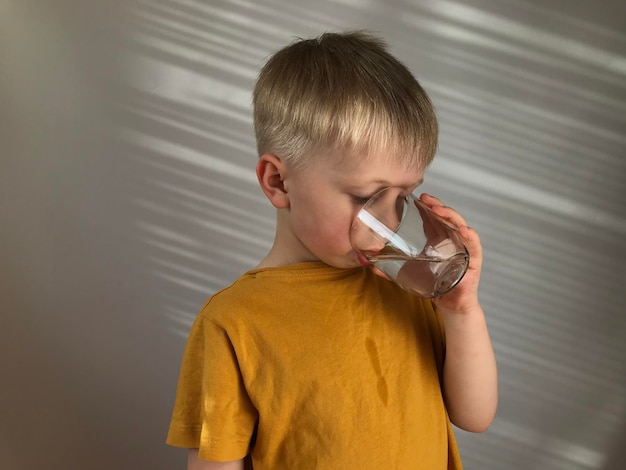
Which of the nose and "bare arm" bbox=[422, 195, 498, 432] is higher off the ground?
the nose

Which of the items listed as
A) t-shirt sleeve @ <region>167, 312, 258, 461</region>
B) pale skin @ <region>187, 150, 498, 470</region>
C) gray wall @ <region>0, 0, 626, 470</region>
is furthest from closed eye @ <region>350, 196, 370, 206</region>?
gray wall @ <region>0, 0, 626, 470</region>

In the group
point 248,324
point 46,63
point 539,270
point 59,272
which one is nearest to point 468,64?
point 539,270

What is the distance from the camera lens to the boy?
74 centimetres

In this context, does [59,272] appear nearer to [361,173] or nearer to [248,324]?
[248,324]

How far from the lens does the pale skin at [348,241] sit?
74 cm

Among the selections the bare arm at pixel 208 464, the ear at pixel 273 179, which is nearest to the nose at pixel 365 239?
the ear at pixel 273 179

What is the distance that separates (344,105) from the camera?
73 cm

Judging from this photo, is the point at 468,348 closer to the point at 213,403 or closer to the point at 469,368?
the point at 469,368

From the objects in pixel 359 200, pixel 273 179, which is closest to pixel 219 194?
pixel 273 179

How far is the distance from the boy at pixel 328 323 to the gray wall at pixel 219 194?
39cm

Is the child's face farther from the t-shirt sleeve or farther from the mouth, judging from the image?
the t-shirt sleeve

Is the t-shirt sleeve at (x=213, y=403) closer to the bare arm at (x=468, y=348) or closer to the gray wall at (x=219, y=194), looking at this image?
the bare arm at (x=468, y=348)

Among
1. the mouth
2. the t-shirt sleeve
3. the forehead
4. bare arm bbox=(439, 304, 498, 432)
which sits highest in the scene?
the forehead

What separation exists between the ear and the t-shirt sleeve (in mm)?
178
